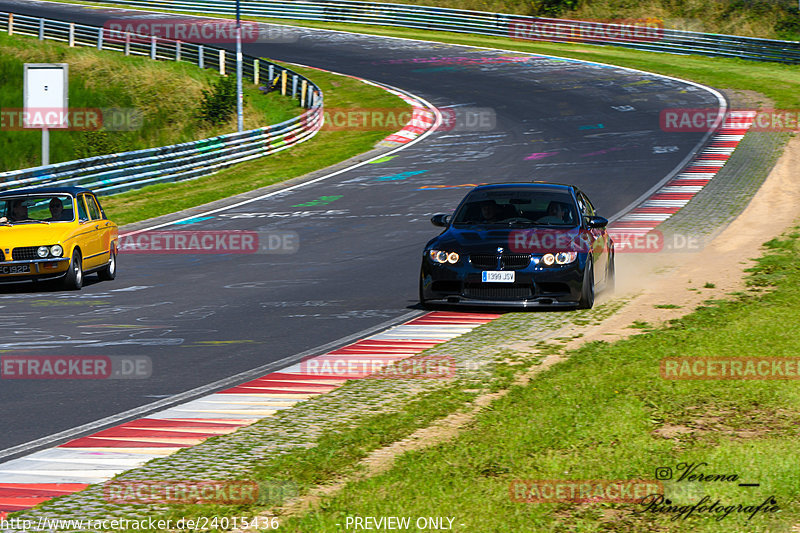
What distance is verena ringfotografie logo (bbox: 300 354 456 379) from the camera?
984cm

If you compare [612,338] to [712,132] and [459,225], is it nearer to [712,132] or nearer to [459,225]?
[459,225]

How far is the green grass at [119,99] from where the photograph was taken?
4200cm

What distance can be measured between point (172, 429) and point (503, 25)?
54644 millimetres

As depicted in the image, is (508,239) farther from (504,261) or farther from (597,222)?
(597,222)

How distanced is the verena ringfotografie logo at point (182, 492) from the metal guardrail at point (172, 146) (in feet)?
65.4

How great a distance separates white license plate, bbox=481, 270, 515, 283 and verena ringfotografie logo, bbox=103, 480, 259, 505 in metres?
6.94

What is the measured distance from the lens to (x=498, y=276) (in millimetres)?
13016

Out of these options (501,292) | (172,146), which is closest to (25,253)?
(501,292)

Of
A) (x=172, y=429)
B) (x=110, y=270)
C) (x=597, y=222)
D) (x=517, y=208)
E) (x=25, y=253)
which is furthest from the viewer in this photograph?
(x=110, y=270)

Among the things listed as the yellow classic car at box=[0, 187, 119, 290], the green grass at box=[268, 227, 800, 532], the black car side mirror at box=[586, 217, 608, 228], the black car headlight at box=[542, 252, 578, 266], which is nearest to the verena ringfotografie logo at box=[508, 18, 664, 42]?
the yellow classic car at box=[0, 187, 119, 290]

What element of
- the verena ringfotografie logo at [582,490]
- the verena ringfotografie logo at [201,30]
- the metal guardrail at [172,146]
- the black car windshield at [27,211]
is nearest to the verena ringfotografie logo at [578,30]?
the verena ringfotografie logo at [201,30]

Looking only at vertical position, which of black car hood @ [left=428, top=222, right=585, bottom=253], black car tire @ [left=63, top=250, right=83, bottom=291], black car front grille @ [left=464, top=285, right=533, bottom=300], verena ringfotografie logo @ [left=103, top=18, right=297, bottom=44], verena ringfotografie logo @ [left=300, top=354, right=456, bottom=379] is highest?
verena ringfotografie logo @ [left=103, top=18, right=297, bottom=44]

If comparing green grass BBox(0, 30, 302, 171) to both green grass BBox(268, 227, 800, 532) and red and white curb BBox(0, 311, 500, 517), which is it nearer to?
red and white curb BBox(0, 311, 500, 517)

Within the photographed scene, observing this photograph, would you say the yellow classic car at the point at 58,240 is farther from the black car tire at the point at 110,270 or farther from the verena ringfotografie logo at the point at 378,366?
the verena ringfotografie logo at the point at 378,366
